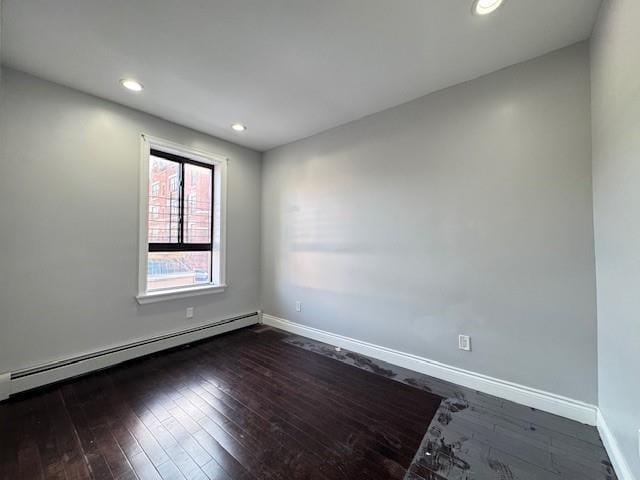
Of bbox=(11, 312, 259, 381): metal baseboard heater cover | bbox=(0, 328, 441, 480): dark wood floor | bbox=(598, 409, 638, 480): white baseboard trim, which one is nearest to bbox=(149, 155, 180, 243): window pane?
bbox=(11, 312, 259, 381): metal baseboard heater cover

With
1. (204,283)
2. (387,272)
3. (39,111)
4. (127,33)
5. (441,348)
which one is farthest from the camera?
(204,283)

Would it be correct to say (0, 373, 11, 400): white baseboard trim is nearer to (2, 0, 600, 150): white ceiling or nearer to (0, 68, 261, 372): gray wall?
(0, 68, 261, 372): gray wall

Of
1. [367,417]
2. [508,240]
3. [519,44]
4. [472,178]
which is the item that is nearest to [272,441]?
[367,417]

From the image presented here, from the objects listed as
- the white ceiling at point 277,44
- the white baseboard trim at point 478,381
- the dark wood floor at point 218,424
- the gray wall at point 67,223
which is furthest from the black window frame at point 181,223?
the white baseboard trim at point 478,381

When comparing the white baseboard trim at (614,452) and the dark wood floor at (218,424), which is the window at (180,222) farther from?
the white baseboard trim at (614,452)

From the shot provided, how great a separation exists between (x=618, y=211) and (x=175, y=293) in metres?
3.75

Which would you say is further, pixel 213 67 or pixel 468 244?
pixel 468 244

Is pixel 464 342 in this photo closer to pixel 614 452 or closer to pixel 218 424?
Answer: pixel 614 452

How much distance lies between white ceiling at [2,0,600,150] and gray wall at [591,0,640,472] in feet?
1.41

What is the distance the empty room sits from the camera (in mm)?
1485

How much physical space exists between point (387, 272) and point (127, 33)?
9.25 ft

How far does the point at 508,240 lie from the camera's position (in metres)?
2.04

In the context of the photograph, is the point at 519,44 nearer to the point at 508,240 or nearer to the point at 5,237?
the point at 508,240

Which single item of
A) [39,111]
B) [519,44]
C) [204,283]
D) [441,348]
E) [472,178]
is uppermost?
[519,44]
